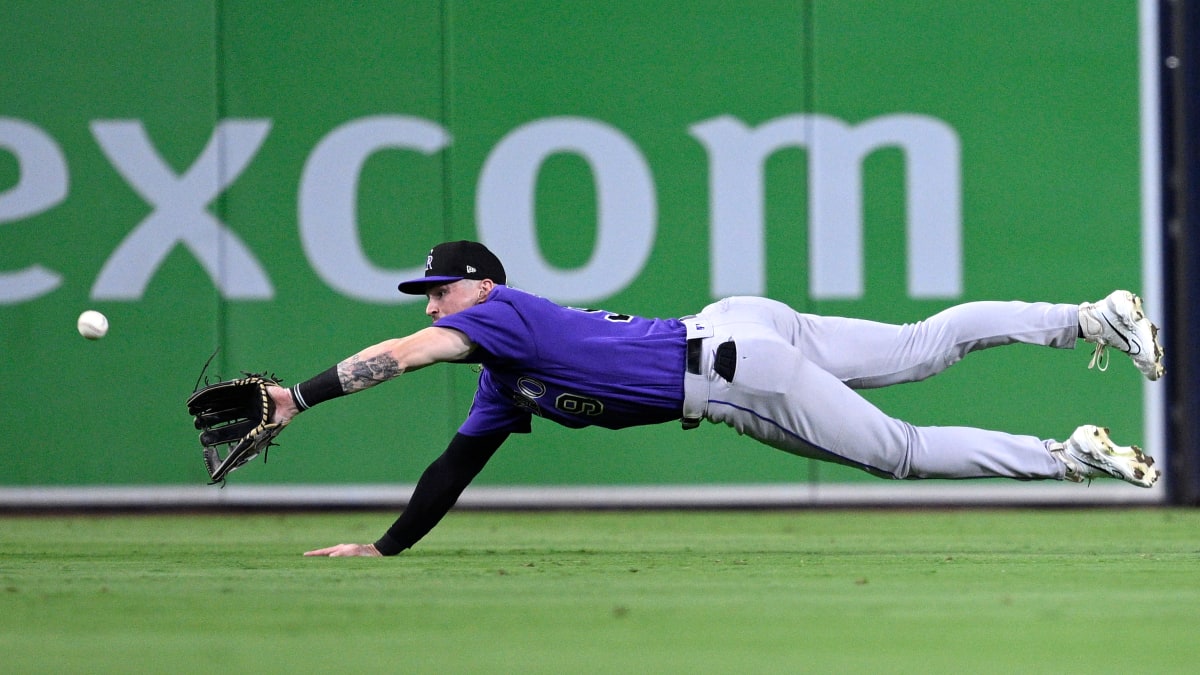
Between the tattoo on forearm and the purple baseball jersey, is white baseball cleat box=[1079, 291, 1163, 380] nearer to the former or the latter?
the purple baseball jersey

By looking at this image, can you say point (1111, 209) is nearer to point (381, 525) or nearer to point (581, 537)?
point (581, 537)

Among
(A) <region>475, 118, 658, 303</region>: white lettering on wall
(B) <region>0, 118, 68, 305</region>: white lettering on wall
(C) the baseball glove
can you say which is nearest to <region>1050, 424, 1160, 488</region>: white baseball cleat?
(C) the baseball glove

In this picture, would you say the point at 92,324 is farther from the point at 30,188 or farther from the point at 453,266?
the point at 30,188

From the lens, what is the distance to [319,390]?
4668 millimetres

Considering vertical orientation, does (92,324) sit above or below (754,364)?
above

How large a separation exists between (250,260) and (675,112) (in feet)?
8.52

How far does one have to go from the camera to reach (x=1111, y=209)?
8516mm

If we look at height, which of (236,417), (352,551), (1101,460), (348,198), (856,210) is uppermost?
(348,198)

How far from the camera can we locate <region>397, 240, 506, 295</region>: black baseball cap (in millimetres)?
5000

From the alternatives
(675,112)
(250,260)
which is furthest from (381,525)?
(675,112)

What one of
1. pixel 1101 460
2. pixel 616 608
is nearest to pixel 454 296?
pixel 616 608

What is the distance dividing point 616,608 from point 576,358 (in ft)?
4.56

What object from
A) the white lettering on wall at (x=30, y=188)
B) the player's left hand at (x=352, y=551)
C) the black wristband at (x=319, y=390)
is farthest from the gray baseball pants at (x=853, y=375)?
the white lettering on wall at (x=30, y=188)

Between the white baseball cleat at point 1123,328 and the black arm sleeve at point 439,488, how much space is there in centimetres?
202
